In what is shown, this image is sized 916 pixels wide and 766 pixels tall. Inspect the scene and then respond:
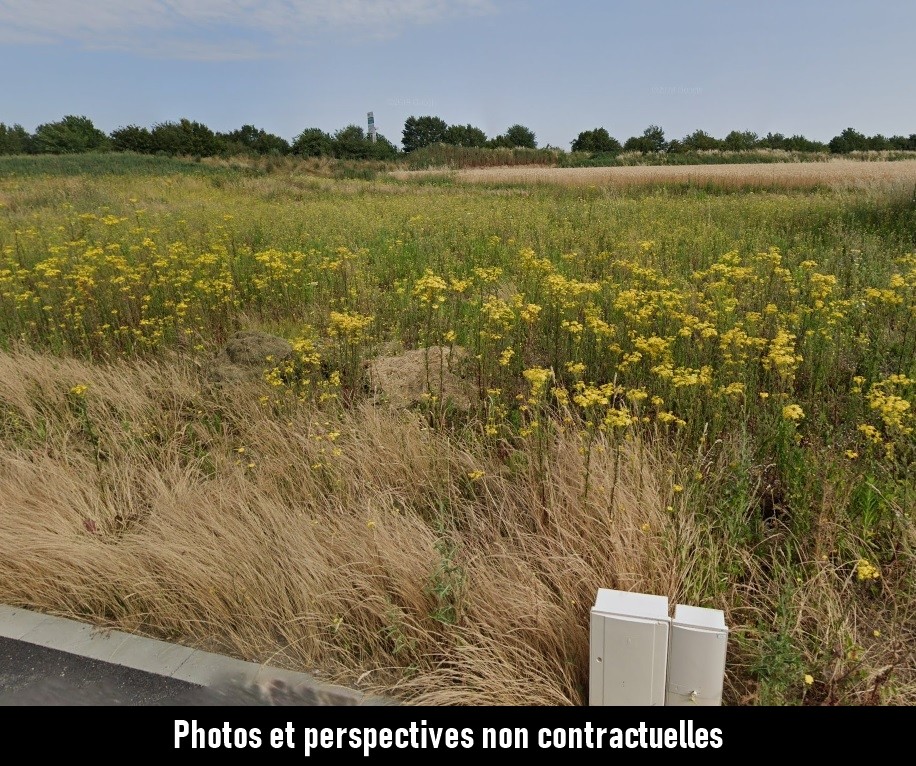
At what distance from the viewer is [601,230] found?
1002 centimetres

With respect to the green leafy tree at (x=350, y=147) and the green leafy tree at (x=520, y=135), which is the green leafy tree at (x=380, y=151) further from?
the green leafy tree at (x=520, y=135)

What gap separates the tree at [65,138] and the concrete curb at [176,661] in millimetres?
80270

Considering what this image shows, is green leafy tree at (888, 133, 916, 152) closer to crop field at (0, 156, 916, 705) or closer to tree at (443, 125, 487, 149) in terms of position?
tree at (443, 125, 487, 149)

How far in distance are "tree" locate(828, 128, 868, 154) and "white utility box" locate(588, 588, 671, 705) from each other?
67.5 metres

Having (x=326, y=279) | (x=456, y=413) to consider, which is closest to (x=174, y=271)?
(x=326, y=279)

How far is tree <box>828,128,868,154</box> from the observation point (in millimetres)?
58300

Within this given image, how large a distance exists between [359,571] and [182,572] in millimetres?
843

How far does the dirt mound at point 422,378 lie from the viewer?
15.1ft

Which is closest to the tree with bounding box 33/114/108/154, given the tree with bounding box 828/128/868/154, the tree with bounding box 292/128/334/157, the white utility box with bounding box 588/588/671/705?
the tree with bounding box 292/128/334/157

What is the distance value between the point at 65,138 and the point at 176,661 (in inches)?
3453

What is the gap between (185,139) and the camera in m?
59.5

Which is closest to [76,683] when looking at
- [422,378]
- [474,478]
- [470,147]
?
[474,478]

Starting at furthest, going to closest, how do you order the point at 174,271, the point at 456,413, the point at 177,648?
1. the point at 174,271
2. the point at 456,413
3. the point at 177,648
